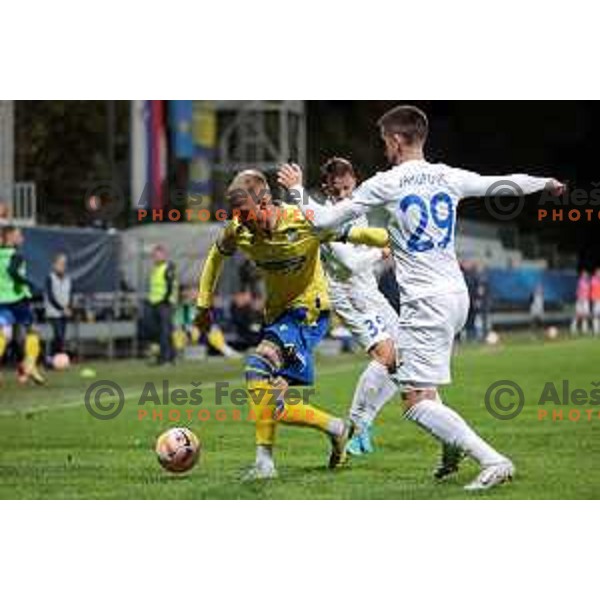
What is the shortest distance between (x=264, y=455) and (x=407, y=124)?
5.83 feet

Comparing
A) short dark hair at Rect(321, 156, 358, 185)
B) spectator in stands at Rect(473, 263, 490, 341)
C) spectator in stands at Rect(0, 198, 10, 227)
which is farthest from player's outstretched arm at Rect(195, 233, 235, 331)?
spectator in stands at Rect(0, 198, 10, 227)

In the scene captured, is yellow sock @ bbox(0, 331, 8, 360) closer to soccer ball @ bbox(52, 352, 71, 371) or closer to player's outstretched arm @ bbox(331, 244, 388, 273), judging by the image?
soccer ball @ bbox(52, 352, 71, 371)

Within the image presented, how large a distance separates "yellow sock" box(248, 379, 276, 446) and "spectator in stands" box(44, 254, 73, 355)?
8.08 metres

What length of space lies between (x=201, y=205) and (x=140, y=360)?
156 inches

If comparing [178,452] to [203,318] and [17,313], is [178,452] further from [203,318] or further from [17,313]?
[17,313]

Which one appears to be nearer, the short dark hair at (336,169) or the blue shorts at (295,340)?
the blue shorts at (295,340)

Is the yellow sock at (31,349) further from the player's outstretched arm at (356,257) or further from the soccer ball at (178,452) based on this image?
the soccer ball at (178,452)

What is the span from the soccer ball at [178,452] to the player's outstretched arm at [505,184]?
1.85 meters

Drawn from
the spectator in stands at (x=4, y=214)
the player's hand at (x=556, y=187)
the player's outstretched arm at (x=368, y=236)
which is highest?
the player's hand at (x=556, y=187)

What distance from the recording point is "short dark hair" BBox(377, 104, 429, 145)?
7.07 meters

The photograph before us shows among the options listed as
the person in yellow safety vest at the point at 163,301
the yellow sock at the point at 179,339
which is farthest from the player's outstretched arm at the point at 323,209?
the yellow sock at the point at 179,339

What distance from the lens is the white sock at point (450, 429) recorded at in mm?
7035


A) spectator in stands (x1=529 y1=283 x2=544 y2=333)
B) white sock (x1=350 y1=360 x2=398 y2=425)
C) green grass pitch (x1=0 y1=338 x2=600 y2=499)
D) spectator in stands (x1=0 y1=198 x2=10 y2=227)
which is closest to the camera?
green grass pitch (x1=0 y1=338 x2=600 y2=499)

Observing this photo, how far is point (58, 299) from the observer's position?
620 inches
